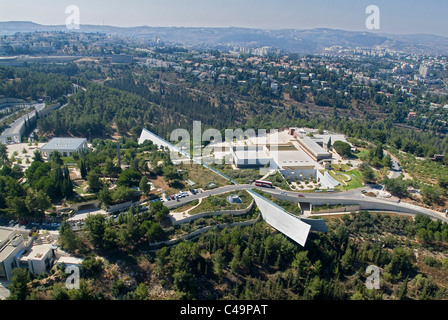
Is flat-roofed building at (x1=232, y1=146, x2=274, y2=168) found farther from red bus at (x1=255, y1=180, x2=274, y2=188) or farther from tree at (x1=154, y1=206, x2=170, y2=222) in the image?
tree at (x1=154, y1=206, x2=170, y2=222)

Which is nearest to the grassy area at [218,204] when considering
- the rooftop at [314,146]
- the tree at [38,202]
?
the tree at [38,202]

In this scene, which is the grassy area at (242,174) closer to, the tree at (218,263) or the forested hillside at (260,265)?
the forested hillside at (260,265)

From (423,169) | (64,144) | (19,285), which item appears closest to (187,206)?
(19,285)

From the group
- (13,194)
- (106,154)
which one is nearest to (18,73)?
(106,154)

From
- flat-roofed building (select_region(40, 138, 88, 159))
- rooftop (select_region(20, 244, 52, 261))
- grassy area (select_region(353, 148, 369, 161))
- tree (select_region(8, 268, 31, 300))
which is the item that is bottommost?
tree (select_region(8, 268, 31, 300))

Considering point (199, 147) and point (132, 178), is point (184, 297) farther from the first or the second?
point (199, 147)

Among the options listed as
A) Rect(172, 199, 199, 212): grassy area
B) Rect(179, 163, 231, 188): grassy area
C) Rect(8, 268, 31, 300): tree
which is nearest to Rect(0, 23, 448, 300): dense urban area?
Rect(8, 268, 31, 300): tree

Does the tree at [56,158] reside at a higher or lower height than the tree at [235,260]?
higher
